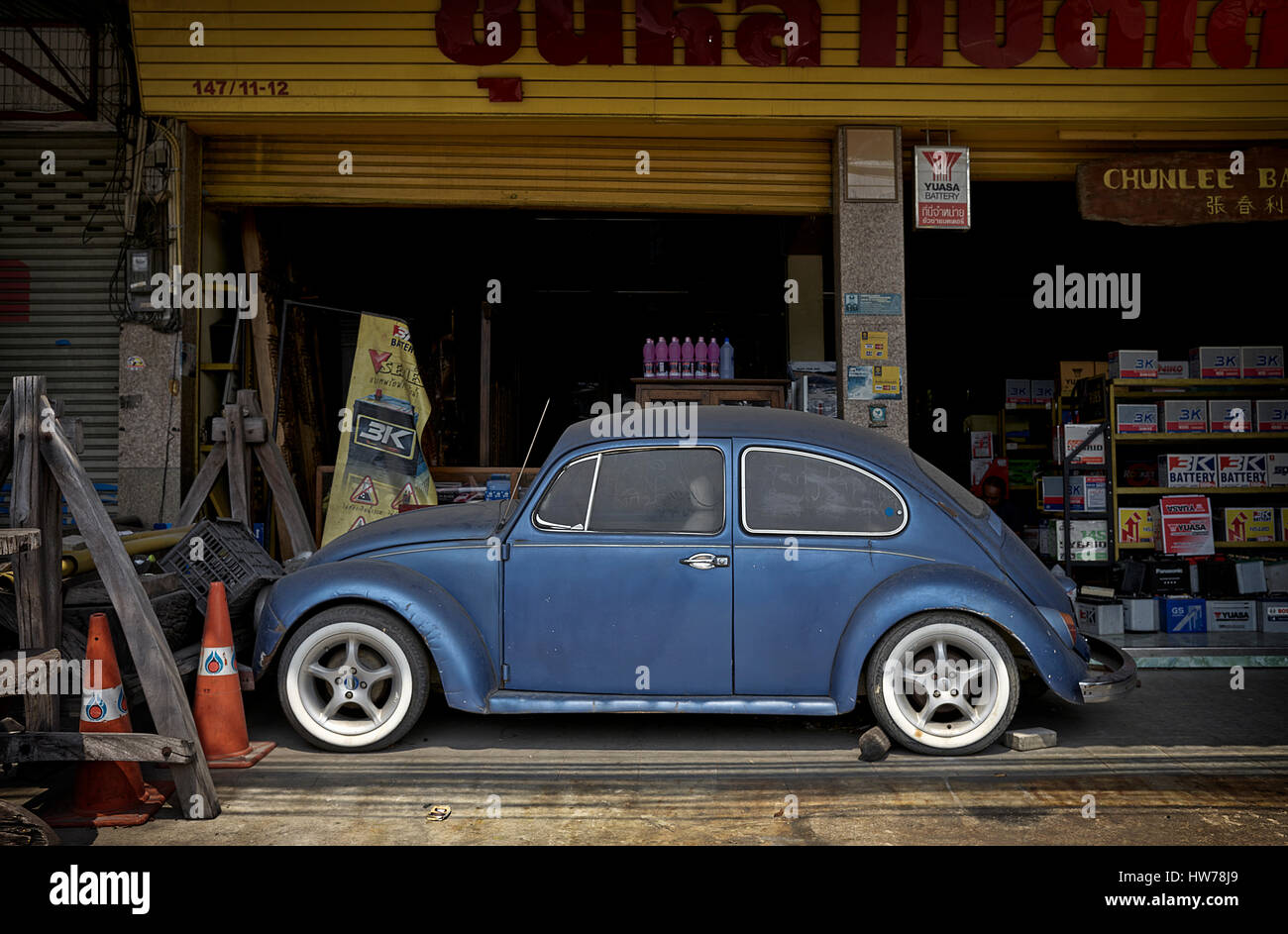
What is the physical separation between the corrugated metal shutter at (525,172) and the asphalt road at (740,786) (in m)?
4.72

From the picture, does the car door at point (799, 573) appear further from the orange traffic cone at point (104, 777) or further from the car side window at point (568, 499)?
the orange traffic cone at point (104, 777)

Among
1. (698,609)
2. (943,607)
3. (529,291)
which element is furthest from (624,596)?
(529,291)

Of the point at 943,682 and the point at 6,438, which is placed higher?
the point at 6,438

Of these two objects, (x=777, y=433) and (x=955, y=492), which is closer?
(x=777, y=433)

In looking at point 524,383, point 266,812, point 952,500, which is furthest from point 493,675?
point 524,383

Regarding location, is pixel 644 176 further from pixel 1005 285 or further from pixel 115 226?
pixel 1005 285

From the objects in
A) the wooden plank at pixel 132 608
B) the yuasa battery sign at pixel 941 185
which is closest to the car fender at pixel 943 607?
the wooden plank at pixel 132 608

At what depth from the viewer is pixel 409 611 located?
454 centimetres

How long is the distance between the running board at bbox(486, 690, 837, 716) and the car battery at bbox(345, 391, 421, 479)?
405cm

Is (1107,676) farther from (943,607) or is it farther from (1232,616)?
(1232,616)

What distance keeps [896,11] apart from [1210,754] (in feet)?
19.5

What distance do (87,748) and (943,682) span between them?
367 centimetres

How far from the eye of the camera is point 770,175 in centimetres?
826

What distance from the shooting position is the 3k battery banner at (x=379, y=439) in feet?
26.5
